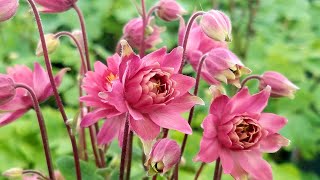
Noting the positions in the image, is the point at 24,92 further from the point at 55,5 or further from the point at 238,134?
the point at 238,134

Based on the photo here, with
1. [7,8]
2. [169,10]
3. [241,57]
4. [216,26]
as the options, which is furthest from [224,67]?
[241,57]

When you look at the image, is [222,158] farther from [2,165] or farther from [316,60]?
[316,60]

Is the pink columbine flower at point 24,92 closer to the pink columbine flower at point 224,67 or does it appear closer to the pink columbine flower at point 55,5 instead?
the pink columbine flower at point 55,5

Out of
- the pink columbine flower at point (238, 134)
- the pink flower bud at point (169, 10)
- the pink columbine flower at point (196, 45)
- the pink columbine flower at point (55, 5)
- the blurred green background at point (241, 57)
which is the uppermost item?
the pink columbine flower at point (55, 5)

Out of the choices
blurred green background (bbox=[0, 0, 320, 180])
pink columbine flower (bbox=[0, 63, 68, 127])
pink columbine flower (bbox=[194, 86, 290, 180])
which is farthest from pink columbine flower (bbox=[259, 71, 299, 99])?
blurred green background (bbox=[0, 0, 320, 180])

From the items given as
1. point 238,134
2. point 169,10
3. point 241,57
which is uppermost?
point 169,10

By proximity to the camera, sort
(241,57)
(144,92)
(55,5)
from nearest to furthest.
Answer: (144,92)
(55,5)
(241,57)

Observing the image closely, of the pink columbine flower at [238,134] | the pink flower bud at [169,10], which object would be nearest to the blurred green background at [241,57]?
the pink flower bud at [169,10]
